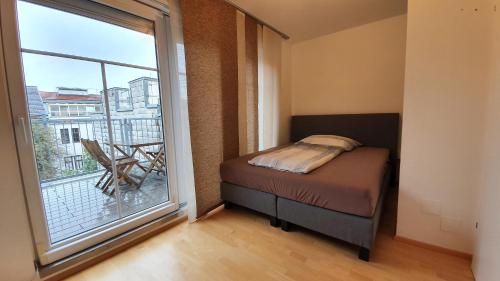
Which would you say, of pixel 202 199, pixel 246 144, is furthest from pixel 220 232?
pixel 246 144

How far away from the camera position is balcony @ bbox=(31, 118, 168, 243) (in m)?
1.53

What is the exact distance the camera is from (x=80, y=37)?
5.33ft

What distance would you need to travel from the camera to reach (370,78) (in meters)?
2.97

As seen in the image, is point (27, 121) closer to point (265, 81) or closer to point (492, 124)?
point (265, 81)

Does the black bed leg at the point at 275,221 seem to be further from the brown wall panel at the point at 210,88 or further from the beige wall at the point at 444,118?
the beige wall at the point at 444,118

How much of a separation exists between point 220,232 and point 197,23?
205 centimetres

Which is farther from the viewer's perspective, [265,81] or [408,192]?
[265,81]

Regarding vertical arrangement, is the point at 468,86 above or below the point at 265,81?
Answer: below

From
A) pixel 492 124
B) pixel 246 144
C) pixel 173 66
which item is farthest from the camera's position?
pixel 246 144

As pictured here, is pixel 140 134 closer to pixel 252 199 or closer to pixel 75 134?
pixel 75 134

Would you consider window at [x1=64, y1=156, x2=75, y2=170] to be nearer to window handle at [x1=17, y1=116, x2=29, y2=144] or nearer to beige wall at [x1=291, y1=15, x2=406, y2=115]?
window handle at [x1=17, y1=116, x2=29, y2=144]

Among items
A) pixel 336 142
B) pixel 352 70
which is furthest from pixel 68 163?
pixel 352 70

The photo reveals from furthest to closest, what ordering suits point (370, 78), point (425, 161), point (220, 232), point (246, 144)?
point (370, 78) → point (246, 144) → point (220, 232) → point (425, 161)

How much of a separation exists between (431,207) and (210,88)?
223 centimetres
